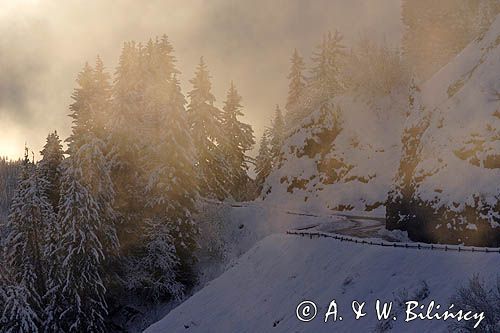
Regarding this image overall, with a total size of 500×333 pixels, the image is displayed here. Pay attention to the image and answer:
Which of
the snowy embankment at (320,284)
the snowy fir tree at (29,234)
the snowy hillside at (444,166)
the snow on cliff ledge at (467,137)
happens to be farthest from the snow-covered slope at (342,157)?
the snowy fir tree at (29,234)

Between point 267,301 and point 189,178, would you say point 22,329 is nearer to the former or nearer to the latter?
point 189,178

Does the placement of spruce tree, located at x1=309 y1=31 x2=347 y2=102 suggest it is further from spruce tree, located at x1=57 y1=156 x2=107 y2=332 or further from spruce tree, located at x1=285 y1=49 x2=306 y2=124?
spruce tree, located at x1=57 y1=156 x2=107 y2=332

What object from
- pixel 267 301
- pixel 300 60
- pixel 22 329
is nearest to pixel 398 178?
pixel 267 301

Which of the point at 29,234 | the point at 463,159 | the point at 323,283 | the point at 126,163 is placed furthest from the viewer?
the point at 126,163

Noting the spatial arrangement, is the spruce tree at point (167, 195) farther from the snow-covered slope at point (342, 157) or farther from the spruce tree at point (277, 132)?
the spruce tree at point (277, 132)

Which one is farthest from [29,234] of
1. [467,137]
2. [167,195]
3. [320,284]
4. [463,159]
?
[467,137]

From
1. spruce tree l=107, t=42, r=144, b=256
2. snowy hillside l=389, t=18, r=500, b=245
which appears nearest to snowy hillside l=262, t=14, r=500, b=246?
snowy hillside l=389, t=18, r=500, b=245

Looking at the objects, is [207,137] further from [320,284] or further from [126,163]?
→ [320,284]

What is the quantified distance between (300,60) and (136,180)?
38.1 metres

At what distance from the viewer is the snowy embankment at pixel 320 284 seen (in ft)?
57.1

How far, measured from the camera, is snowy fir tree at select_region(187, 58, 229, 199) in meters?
50.6

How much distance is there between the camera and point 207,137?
5144cm

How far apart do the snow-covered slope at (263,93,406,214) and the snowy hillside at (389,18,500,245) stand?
15716mm

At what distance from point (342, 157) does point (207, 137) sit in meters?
13.6
